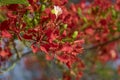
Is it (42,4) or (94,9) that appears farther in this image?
(94,9)

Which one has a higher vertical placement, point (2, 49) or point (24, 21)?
point (24, 21)

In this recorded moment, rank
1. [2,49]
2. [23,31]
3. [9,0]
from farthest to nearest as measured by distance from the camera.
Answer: [2,49] < [23,31] < [9,0]

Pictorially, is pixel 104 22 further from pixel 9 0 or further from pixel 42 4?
pixel 9 0

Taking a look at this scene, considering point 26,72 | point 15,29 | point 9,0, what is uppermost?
point 9,0

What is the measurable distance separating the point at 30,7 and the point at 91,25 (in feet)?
4.04

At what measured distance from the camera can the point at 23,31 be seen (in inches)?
107

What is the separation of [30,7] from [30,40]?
0.80 feet

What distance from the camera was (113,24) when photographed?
3.80 m

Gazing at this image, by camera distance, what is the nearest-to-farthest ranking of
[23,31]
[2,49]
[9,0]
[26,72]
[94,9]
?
[9,0]
[23,31]
[2,49]
[94,9]
[26,72]

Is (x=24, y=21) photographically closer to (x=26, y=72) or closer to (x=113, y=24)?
(x=113, y=24)

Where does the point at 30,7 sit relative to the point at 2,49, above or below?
above

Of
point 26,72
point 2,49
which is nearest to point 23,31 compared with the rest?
point 2,49

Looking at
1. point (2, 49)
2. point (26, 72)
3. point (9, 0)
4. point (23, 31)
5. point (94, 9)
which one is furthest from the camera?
point (26, 72)

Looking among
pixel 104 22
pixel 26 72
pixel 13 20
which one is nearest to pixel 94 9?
pixel 104 22
